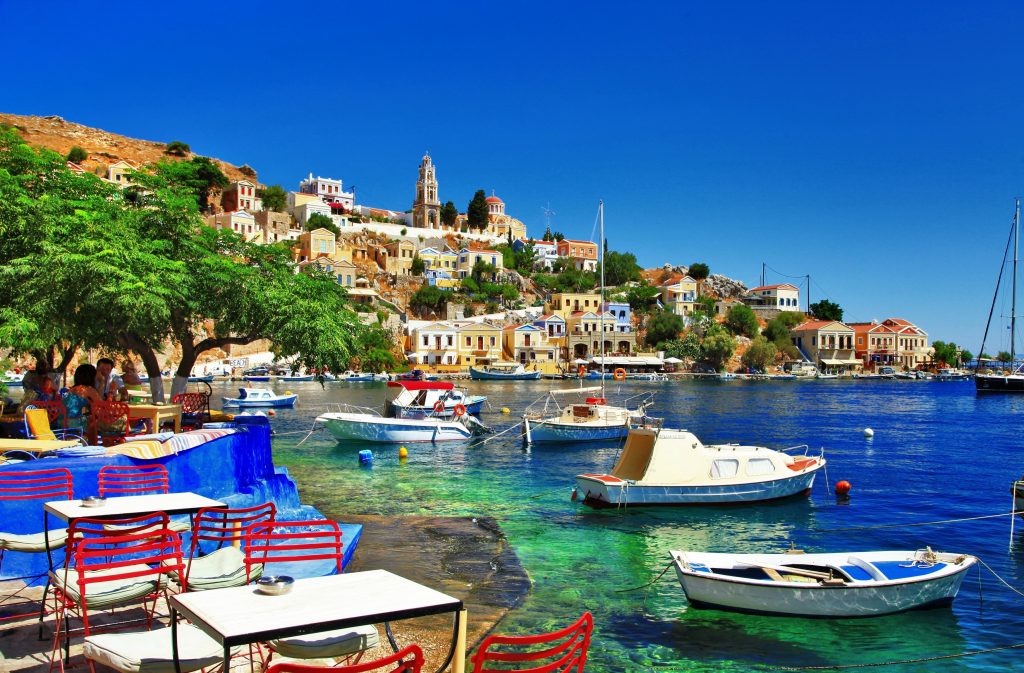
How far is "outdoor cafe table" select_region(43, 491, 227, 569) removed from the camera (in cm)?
634

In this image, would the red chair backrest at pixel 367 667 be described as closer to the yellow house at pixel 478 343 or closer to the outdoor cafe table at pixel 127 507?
the outdoor cafe table at pixel 127 507

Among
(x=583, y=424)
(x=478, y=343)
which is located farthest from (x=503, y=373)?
(x=583, y=424)

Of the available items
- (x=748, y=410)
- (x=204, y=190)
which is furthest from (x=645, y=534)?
(x=204, y=190)

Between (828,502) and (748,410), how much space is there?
33240mm

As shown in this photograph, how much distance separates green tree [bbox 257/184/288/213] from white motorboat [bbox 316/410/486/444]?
97.8 m

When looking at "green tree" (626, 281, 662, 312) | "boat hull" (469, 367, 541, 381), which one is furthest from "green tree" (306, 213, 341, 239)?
"green tree" (626, 281, 662, 312)

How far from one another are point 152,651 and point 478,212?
14023cm

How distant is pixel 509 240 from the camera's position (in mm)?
140625

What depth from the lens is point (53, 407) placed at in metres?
14.3

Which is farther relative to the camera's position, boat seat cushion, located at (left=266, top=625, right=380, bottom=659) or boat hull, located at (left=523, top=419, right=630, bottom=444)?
boat hull, located at (left=523, top=419, right=630, bottom=444)

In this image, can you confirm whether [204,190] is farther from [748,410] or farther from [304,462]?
[304,462]

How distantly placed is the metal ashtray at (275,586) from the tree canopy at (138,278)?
10654 mm

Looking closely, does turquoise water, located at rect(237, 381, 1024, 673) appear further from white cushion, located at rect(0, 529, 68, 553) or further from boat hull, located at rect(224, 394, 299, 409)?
white cushion, located at rect(0, 529, 68, 553)

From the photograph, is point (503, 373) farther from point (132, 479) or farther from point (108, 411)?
point (132, 479)
